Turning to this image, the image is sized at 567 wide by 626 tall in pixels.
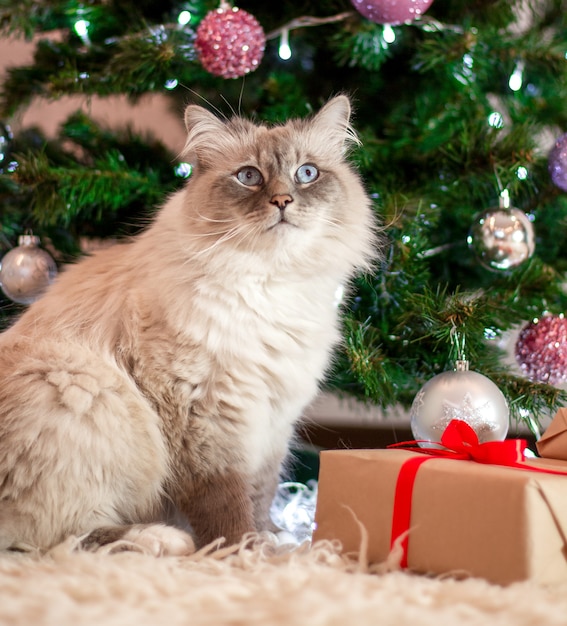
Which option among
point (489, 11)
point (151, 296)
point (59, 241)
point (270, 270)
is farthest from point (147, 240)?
point (489, 11)

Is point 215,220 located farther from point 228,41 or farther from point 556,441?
point 556,441

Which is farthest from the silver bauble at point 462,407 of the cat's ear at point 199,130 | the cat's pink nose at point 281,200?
the cat's ear at point 199,130

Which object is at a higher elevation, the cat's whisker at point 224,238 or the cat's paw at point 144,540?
the cat's whisker at point 224,238

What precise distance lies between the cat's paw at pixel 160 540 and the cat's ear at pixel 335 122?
98cm

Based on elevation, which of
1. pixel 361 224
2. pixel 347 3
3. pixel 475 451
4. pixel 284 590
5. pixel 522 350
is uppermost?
pixel 347 3

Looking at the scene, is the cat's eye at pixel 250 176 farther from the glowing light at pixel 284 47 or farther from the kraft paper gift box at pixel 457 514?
the kraft paper gift box at pixel 457 514

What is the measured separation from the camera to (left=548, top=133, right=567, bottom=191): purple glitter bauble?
1.70m

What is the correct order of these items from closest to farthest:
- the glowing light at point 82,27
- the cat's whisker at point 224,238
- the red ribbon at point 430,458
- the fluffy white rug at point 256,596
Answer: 1. the fluffy white rug at point 256,596
2. the red ribbon at point 430,458
3. the cat's whisker at point 224,238
4. the glowing light at point 82,27

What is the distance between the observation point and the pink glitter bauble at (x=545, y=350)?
169 centimetres

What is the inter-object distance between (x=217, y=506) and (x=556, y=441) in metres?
0.67

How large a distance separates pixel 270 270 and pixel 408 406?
0.75 metres

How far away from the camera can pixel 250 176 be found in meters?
1.55

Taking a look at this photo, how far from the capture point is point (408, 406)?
2.00 metres

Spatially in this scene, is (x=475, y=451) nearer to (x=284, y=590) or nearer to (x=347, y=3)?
(x=284, y=590)
